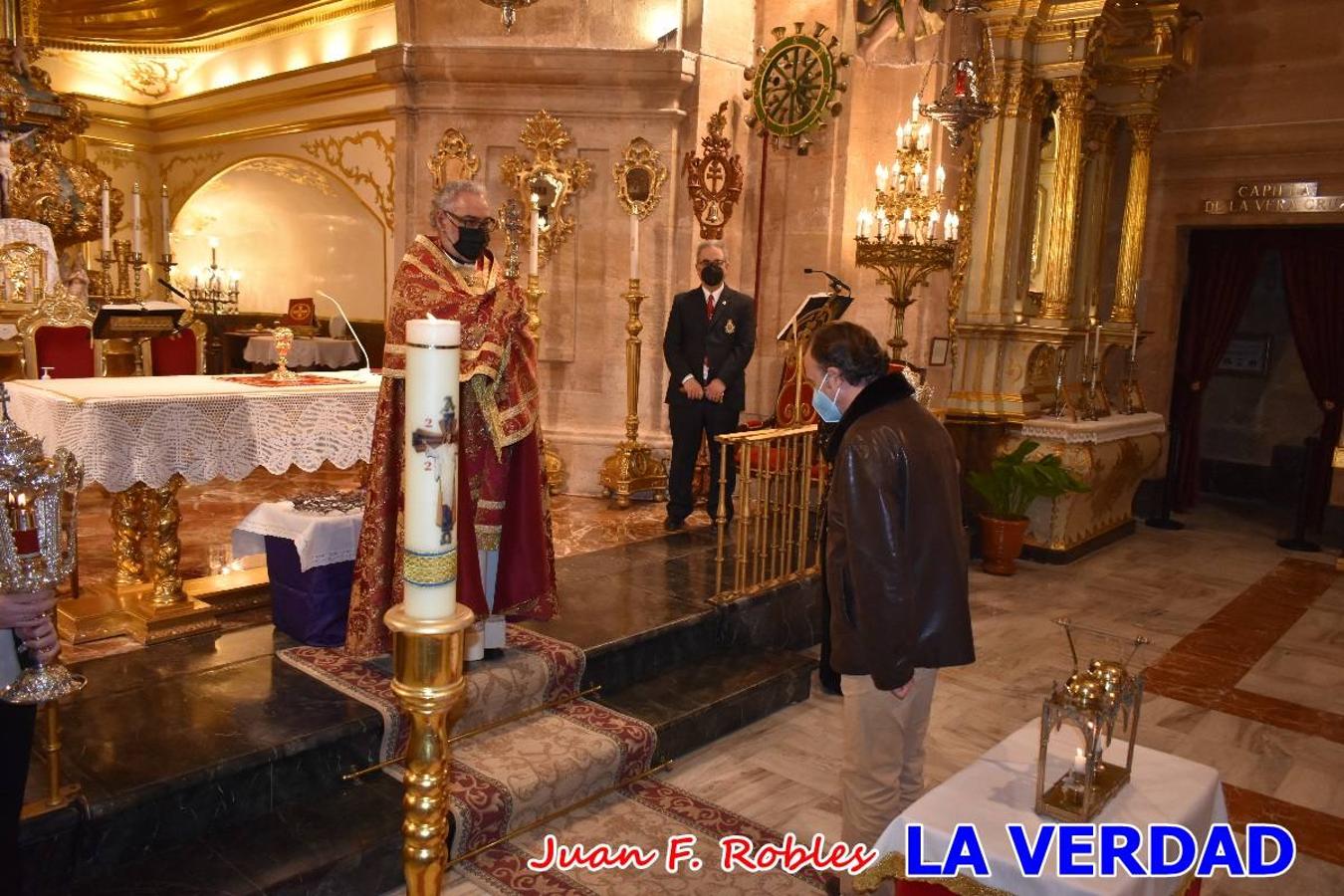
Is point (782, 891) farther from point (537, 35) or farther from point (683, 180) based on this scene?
point (537, 35)

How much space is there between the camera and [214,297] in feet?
40.8

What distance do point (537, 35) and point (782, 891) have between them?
6.30m

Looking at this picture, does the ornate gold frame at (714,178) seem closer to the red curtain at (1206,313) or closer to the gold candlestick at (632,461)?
the gold candlestick at (632,461)

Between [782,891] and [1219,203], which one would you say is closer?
[782,891]

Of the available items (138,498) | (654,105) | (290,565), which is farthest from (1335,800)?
→ (654,105)

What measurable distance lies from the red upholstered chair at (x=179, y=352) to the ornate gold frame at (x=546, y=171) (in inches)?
97.7

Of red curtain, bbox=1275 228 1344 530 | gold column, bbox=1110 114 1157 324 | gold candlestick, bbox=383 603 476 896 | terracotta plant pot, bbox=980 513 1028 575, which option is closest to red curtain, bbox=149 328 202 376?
terracotta plant pot, bbox=980 513 1028 575

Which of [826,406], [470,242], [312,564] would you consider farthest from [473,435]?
[826,406]

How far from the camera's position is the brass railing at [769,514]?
4.88 m

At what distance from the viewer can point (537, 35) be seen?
24.3 ft

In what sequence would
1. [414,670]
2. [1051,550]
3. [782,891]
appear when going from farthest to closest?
[1051,550] < [782,891] < [414,670]

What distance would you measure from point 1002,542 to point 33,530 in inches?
260

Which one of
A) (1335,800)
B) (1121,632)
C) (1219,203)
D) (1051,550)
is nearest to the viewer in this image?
(1335,800)

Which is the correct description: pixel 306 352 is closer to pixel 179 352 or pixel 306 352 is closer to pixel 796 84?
pixel 179 352
